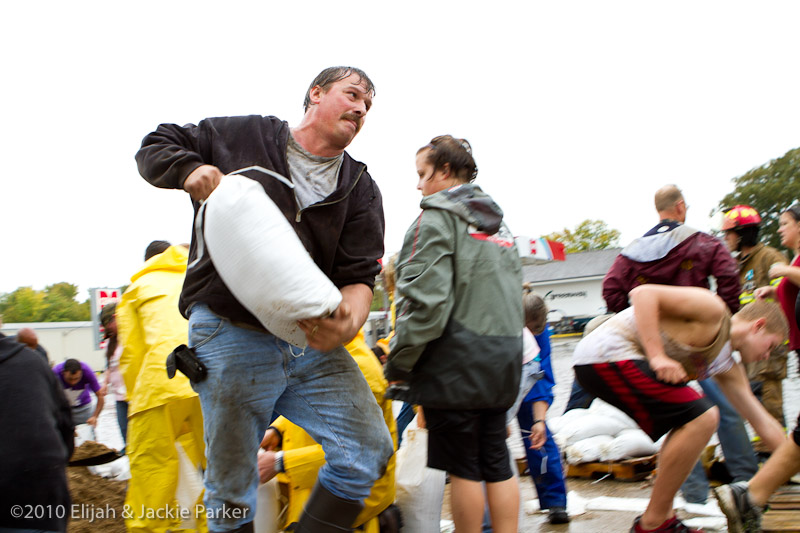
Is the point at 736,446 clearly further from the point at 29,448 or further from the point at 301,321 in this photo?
the point at 29,448

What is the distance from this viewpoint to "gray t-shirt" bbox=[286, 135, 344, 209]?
2480 millimetres

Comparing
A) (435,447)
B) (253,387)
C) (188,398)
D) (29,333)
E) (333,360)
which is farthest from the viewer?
(29,333)

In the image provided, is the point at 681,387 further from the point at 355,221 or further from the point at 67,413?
the point at 67,413

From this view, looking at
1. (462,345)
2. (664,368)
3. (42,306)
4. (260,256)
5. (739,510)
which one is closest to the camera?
(260,256)

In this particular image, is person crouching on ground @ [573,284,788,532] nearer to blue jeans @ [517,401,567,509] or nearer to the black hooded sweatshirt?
blue jeans @ [517,401,567,509]

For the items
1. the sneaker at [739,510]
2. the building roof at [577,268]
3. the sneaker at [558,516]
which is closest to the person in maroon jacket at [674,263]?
the sneaker at [739,510]

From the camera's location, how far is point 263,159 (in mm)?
2404

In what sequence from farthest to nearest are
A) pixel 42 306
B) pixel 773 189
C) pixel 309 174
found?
pixel 42 306, pixel 773 189, pixel 309 174

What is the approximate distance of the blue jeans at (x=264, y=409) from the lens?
90.2 inches

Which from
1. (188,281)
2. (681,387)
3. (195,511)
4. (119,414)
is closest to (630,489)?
(681,387)

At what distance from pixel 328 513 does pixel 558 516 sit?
83.7 inches

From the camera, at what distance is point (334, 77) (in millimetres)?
2625

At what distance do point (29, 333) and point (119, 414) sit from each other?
3.55ft

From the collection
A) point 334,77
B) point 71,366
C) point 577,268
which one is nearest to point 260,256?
point 334,77
